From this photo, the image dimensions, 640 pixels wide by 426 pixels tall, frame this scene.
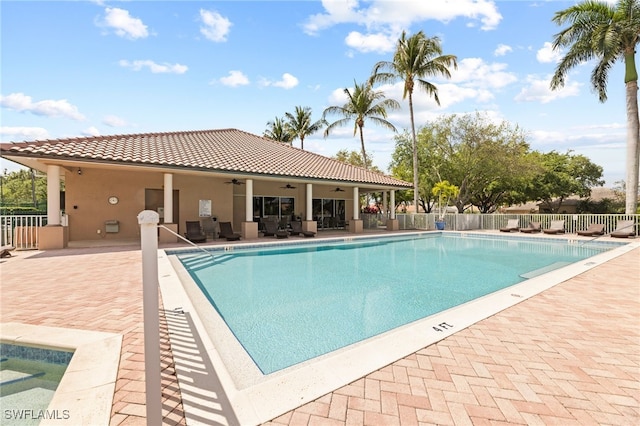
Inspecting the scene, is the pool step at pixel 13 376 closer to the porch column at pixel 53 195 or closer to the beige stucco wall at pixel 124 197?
the porch column at pixel 53 195

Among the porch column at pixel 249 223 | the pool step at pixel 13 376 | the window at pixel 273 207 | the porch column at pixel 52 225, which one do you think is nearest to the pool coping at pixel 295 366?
the pool step at pixel 13 376

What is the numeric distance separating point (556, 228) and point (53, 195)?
82.9ft

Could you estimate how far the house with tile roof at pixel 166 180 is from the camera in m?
11.1

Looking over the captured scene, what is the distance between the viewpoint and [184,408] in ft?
7.52

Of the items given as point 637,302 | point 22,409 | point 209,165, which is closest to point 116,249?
point 209,165

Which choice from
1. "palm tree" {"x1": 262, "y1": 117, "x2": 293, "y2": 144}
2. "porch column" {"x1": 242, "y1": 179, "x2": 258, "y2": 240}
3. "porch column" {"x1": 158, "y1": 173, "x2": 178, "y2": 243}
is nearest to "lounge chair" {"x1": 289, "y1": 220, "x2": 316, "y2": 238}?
"porch column" {"x1": 242, "y1": 179, "x2": 258, "y2": 240}

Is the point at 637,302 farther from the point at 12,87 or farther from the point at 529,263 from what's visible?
the point at 12,87

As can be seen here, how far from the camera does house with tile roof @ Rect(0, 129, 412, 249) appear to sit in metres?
11.1

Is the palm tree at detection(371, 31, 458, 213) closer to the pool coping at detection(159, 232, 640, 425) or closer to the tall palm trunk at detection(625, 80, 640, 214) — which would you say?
the tall palm trunk at detection(625, 80, 640, 214)

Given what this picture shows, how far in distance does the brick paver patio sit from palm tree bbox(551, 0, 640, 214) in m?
17.5

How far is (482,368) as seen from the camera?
9.74 feet

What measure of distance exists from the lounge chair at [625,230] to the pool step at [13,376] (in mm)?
22652

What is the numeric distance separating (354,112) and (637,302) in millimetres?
24330

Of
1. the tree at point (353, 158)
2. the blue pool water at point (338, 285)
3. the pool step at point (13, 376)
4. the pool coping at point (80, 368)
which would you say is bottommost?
the blue pool water at point (338, 285)
